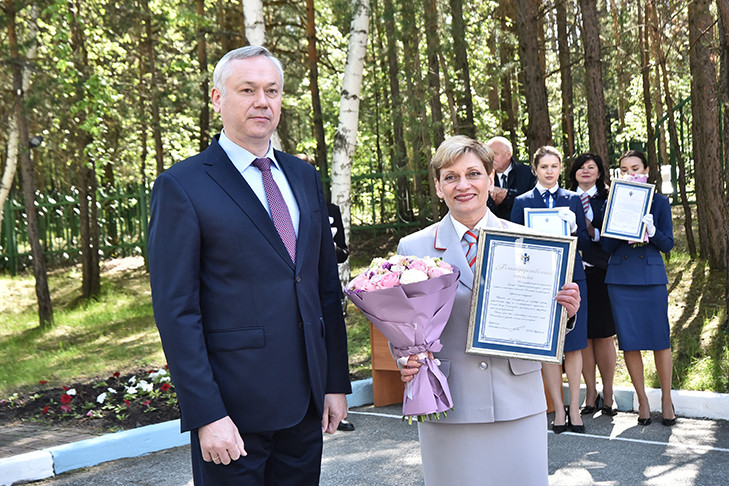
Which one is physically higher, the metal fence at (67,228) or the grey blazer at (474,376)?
the metal fence at (67,228)

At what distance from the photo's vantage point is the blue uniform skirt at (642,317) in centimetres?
687

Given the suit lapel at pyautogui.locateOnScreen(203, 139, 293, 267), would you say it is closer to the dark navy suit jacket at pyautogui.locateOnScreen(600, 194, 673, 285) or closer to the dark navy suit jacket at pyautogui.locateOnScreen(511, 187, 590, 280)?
the dark navy suit jacket at pyautogui.locateOnScreen(511, 187, 590, 280)

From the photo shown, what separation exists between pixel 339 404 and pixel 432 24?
42.8ft

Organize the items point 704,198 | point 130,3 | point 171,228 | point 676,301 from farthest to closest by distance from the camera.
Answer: point 130,3 < point 704,198 < point 676,301 < point 171,228

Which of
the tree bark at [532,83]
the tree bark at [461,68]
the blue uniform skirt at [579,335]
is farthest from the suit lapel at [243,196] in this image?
the tree bark at [461,68]

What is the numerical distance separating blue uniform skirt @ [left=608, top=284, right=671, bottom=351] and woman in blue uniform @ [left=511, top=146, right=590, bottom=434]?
366mm

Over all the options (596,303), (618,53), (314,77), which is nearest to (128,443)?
(596,303)

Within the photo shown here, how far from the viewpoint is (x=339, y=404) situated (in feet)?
10.3

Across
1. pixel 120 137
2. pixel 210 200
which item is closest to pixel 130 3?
pixel 120 137

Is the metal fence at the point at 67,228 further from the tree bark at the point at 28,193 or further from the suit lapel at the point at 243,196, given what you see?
the suit lapel at the point at 243,196

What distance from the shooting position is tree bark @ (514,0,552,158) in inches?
447

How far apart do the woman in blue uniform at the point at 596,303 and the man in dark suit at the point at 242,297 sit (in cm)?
481

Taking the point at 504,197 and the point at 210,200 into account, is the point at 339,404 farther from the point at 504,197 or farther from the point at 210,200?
the point at 504,197

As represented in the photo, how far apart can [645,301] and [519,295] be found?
13.5ft
